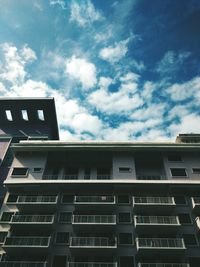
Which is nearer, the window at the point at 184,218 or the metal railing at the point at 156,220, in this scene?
the metal railing at the point at 156,220

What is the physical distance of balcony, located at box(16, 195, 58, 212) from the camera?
2975 cm

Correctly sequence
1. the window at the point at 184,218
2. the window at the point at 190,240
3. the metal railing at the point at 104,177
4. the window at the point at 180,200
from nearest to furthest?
the window at the point at 190,240
the window at the point at 184,218
the window at the point at 180,200
the metal railing at the point at 104,177

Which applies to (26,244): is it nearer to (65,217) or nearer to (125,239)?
(65,217)

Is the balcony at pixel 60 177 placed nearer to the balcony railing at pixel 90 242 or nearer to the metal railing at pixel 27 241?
the metal railing at pixel 27 241

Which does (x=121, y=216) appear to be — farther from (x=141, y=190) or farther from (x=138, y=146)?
(x=138, y=146)

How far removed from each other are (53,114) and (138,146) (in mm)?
18064

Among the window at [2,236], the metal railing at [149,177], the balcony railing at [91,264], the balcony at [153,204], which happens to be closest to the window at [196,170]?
the metal railing at [149,177]

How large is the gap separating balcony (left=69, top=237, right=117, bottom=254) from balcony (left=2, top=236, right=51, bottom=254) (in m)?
3.00

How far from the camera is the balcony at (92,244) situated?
2559 cm

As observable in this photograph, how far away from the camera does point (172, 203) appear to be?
96.9ft

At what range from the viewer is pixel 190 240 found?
27422 mm

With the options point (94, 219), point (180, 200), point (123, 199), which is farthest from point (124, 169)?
point (94, 219)

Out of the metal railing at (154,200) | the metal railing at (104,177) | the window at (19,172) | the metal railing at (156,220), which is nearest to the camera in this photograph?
the metal railing at (156,220)

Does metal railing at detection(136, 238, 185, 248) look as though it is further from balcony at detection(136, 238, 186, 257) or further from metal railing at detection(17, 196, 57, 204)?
metal railing at detection(17, 196, 57, 204)
